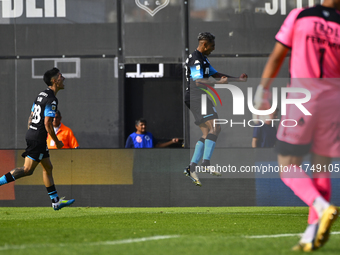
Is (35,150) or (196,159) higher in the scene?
(35,150)

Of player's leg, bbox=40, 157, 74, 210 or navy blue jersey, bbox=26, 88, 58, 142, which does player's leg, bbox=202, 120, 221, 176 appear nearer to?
player's leg, bbox=40, 157, 74, 210

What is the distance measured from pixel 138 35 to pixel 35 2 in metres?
2.88

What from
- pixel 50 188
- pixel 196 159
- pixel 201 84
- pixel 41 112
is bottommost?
pixel 50 188

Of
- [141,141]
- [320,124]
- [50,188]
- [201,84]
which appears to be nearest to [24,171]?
[50,188]

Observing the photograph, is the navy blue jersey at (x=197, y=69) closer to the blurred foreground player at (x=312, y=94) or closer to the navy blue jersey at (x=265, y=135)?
the navy blue jersey at (x=265, y=135)

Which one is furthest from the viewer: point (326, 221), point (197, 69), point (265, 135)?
point (265, 135)

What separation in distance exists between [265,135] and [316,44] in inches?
298

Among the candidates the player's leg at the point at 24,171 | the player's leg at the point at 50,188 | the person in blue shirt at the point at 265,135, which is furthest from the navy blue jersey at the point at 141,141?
the player's leg at the point at 24,171

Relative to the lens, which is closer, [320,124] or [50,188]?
[320,124]

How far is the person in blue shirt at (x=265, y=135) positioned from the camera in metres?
11.1

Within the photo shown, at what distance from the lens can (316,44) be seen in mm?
3873

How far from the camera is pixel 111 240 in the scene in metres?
4.54

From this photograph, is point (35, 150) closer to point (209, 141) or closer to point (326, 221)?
point (209, 141)

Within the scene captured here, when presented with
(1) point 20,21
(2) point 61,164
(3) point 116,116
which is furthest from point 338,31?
(1) point 20,21
